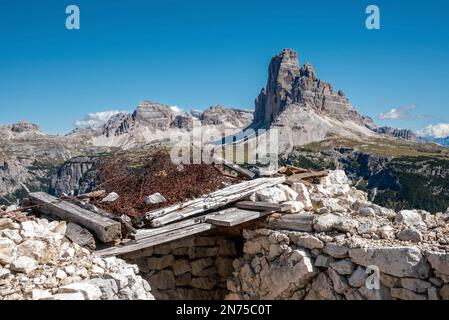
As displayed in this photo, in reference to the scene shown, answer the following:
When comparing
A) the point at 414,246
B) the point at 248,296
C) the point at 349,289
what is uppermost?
the point at 414,246

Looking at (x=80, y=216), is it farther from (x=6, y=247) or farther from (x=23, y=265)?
(x=23, y=265)

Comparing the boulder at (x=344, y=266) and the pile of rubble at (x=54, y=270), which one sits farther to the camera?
the boulder at (x=344, y=266)

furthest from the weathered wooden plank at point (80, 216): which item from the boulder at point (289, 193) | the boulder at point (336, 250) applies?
the boulder at point (289, 193)

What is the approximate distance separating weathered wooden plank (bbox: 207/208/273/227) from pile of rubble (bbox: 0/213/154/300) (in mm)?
2108

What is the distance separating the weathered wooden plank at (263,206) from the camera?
9.22 metres

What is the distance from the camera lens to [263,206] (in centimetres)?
939

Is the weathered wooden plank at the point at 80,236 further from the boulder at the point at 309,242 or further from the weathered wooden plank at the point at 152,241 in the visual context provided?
the boulder at the point at 309,242

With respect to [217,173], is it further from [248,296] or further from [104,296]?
[104,296]

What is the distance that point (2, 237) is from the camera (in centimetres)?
682

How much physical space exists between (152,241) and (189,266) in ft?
6.97

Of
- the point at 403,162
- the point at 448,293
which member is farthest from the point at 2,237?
the point at 403,162

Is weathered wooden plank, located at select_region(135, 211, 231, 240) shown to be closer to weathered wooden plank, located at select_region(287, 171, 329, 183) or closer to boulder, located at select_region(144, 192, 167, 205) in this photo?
boulder, located at select_region(144, 192, 167, 205)

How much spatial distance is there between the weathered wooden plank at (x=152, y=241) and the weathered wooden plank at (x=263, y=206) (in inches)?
43.0
